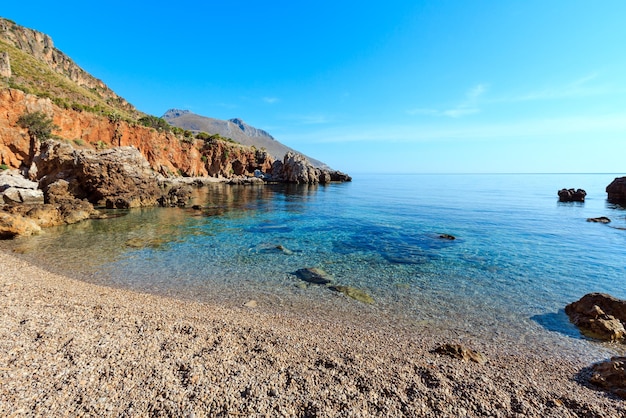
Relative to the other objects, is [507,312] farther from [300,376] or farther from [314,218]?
[314,218]

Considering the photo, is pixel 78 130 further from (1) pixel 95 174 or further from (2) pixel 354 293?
(2) pixel 354 293

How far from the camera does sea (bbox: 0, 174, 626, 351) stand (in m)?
9.91

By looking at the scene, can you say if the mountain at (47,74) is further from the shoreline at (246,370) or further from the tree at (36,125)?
the shoreline at (246,370)

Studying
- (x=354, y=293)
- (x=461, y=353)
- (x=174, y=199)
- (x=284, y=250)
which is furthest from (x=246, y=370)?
(x=174, y=199)

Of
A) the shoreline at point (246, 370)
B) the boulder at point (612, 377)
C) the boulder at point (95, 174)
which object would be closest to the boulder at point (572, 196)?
the shoreline at point (246, 370)

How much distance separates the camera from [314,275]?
13.1 meters

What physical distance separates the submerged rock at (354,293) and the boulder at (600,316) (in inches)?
271

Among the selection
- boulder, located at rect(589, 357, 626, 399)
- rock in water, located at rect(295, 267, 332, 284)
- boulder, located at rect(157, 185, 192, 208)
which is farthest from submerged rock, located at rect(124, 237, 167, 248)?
boulder, located at rect(589, 357, 626, 399)

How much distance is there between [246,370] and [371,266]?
10.1 m

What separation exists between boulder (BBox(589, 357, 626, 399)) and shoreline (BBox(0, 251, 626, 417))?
1.08ft

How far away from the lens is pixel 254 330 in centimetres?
776

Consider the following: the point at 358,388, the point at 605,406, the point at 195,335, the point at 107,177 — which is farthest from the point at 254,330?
the point at 107,177

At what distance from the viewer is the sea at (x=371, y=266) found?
9906 mm

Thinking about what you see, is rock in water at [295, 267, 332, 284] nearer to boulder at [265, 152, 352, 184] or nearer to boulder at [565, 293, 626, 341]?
boulder at [565, 293, 626, 341]
